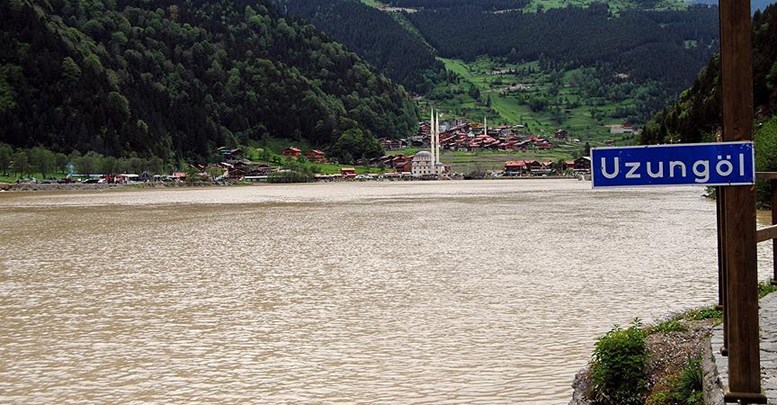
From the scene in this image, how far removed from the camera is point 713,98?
249ft

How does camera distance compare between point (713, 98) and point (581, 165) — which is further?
point (581, 165)

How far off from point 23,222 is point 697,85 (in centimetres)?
7141

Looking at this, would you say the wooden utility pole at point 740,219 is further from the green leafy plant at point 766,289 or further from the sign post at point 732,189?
the green leafy plant at point 766,289

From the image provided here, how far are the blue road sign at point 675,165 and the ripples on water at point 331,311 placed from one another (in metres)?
4.04

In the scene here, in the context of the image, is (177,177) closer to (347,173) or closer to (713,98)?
(347,173)

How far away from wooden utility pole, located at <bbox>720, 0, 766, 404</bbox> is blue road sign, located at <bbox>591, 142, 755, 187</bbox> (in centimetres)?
15

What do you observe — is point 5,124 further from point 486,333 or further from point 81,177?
point 486,333

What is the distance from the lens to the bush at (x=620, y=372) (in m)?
8.22

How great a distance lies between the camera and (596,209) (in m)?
55.4

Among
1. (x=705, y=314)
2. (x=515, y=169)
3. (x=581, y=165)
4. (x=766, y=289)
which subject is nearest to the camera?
(x=705, y=314)

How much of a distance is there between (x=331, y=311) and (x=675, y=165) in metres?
10.9

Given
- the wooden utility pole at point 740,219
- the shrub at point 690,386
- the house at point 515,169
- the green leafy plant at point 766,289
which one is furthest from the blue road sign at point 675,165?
the house at point 515,169

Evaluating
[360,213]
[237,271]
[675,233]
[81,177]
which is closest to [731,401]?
[237,271]

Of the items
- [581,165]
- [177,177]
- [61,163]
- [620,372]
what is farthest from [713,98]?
[61,163]
